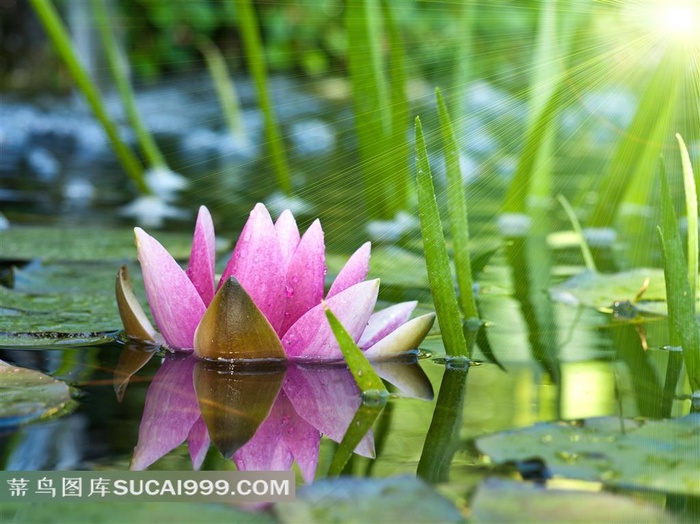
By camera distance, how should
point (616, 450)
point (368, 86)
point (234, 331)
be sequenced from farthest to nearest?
point (368, 86) → point (234, 331) → point (616, 450)

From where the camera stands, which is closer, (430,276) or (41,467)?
(41,467)

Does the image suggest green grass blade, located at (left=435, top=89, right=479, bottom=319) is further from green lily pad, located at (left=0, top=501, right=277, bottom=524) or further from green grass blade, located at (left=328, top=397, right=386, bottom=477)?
green lily pad, located at (left=0, top=501, right=277, bottom=524)

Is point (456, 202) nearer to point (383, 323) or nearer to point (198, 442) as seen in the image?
point (383, 323)

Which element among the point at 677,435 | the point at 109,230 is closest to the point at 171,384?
the point at 677,435

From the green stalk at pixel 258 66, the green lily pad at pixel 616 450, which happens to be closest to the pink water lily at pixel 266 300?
the green lily pad at pixel 616 450

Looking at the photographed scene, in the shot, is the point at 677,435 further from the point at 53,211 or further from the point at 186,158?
the point at 186,158

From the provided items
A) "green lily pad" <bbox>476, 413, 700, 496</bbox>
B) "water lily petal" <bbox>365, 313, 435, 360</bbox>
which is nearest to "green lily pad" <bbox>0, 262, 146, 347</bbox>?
"water lily petal" <bbox>365, 313, 435, 360</bbox>

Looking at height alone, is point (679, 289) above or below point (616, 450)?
above

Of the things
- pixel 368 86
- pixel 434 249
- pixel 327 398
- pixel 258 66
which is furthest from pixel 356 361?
pixel 258 66
